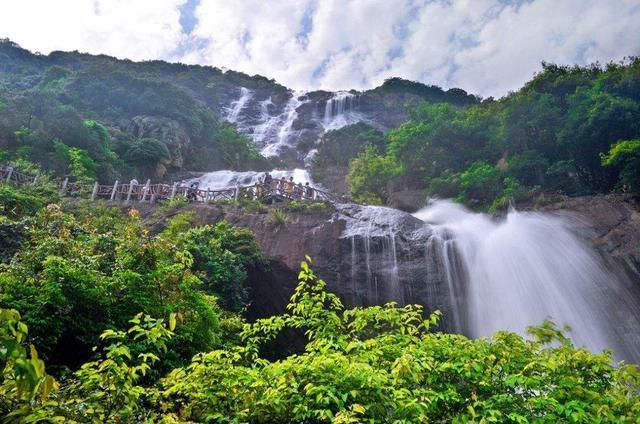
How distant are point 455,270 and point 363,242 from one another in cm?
336

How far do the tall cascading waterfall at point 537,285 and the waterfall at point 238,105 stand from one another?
4079cm

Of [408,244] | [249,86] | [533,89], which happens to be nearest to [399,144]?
[533,89]

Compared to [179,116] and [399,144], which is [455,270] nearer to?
[399,144]

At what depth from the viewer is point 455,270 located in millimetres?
15922

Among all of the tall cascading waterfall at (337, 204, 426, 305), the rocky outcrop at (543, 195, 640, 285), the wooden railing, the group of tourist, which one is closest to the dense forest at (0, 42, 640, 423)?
the wooden railing

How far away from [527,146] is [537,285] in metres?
10.6

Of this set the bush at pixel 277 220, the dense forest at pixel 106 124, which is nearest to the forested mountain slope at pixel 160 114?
the dense forest at pixel 106 124

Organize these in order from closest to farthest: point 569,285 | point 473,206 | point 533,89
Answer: point 569,285 → point 473,206 → point 533,89

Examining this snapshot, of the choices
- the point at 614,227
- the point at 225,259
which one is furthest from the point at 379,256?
the point at 614,227

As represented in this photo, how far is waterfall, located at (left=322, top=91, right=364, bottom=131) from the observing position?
51.9 meters

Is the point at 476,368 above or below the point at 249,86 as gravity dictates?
below

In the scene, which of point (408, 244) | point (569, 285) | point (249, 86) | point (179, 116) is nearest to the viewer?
point (569, 285)

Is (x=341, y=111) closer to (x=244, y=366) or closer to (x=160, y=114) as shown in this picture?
(x=160, y=114)

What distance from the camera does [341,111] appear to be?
5472 cm
